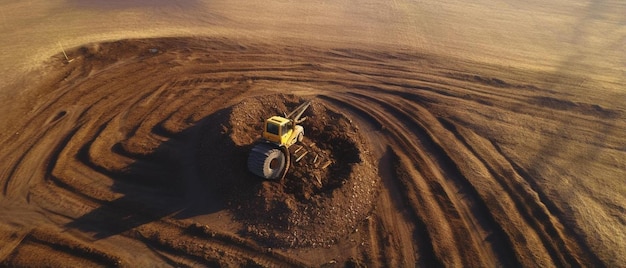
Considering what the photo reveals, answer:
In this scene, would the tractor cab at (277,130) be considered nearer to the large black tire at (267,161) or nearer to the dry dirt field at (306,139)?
the large black tire at (267,161)

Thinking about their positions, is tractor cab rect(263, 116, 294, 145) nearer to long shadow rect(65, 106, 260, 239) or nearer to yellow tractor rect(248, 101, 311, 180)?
yellow tractor rect(248, 101, 311, 180)

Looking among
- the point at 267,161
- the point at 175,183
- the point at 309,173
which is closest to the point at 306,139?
the point at 309,173

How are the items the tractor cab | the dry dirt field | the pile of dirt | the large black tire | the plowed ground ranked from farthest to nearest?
1. the tractor cab
2. the large black tire
3. the pile of dirt
4. the dry dirt field
5. the plowed ground

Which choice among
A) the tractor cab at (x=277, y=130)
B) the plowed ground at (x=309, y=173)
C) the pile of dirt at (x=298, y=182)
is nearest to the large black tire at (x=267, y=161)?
the tractor cab at (x=277, y=130)

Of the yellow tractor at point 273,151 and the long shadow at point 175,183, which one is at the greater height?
the yellow tractor at point 273,151

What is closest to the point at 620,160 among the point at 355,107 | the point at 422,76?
the point at 422,76

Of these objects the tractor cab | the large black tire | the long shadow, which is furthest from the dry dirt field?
the tractor cab

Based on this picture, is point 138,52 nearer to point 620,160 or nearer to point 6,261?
point 6,261

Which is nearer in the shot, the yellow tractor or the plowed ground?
the plowed ground

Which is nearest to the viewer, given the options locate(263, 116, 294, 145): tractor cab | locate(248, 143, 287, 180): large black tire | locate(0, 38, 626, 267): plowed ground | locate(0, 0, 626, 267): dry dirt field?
locate(0, 38, 626, 267): plowed ground
